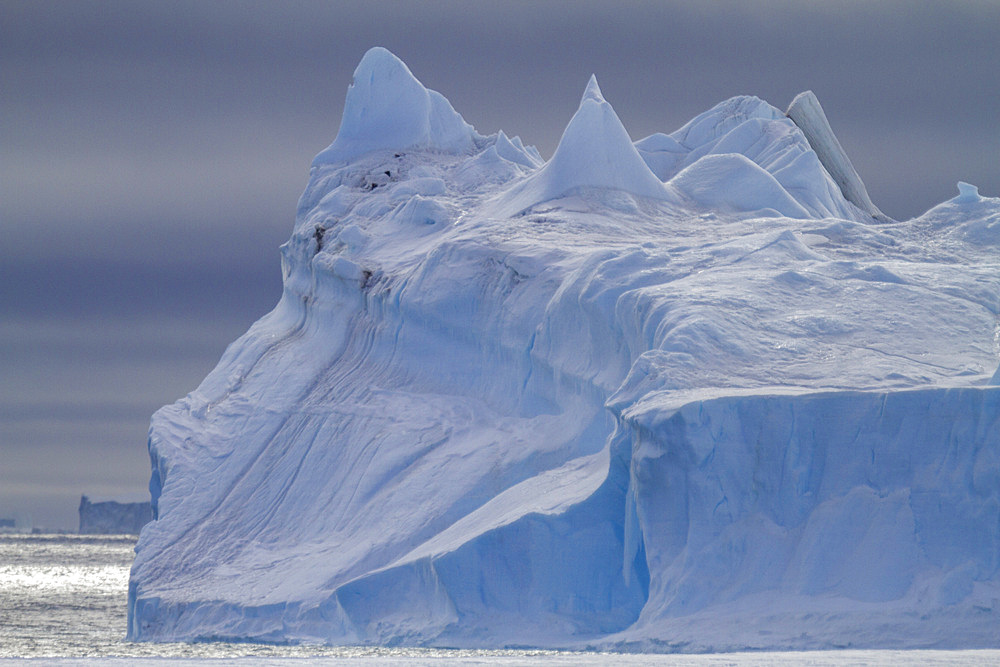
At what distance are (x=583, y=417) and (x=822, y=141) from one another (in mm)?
19646

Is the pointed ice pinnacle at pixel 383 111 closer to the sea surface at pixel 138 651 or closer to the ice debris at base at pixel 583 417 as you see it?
the ice debris at base at pixel 583 417

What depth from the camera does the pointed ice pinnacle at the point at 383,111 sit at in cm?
3158

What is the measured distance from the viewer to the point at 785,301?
750 inches

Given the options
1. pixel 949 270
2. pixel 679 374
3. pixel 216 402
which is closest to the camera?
pixel 679 374

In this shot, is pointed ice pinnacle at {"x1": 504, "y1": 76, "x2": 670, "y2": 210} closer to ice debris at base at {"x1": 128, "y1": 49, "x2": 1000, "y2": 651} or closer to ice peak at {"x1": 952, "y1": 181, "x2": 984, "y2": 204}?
ice debris at base at {"x1": 128, "y1": 49, "x2": 1000, "y2": 651}

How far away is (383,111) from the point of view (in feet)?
104

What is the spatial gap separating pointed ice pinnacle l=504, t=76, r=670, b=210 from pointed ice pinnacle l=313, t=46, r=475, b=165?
5738 mm

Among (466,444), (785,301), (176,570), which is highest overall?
(785,301)

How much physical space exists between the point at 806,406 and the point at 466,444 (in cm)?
A: 674

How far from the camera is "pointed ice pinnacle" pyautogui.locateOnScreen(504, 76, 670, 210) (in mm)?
26016

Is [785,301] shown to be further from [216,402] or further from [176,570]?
[216,402]

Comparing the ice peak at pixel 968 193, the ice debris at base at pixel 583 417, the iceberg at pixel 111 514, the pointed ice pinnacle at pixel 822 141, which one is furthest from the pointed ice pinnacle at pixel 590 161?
the iceberg at pixel 111 514

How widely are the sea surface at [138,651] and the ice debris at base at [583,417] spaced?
71 cm

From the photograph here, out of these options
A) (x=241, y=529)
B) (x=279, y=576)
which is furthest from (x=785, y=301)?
(x=241, y=529)
